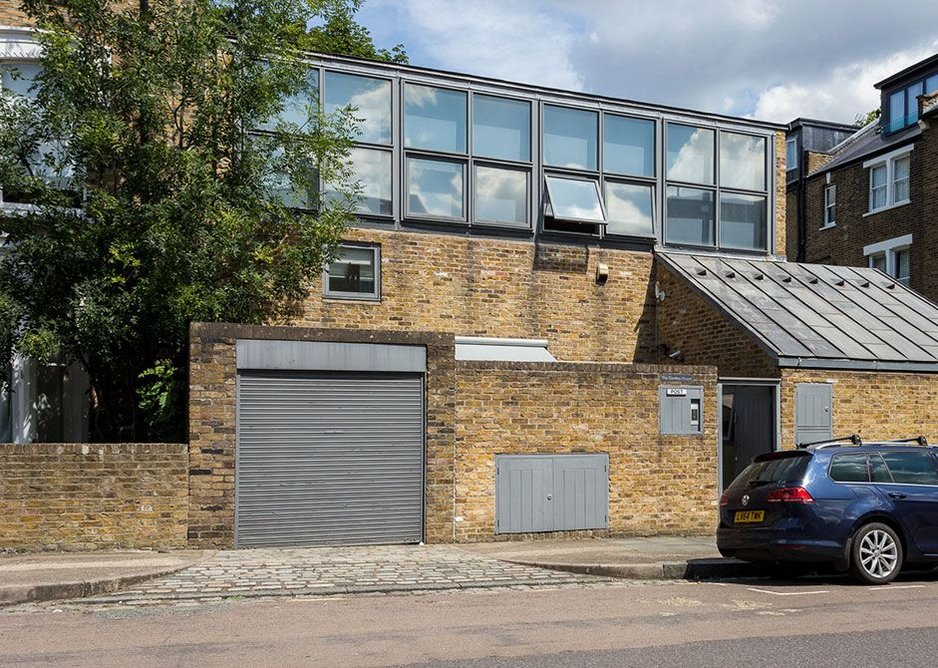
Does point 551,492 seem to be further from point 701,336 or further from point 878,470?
point 701,336

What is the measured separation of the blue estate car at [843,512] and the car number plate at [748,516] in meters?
0.01

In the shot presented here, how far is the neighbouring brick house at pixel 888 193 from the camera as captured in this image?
2850 cm

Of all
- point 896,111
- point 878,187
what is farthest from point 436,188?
point 896,111

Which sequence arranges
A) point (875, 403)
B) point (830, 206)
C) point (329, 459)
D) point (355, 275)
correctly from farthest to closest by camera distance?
1. point (830, 206)
2. point (355, 275)
3. point (875, 403)
4. point (329, 459)

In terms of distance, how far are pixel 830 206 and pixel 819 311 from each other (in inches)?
652

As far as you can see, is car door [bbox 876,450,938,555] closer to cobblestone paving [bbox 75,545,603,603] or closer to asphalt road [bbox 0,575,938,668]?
asphalt road [bbox 0,575,938,668]

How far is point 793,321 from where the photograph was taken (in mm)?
17438

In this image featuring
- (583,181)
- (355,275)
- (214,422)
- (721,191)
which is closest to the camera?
(214,422)

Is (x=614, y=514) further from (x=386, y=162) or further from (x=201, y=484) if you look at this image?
(x=386, y=162)

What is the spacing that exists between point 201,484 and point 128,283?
130 inches

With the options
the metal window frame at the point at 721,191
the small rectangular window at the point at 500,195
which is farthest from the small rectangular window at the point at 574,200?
the metal window frame at the point at 721,191

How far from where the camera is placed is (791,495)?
10891mm

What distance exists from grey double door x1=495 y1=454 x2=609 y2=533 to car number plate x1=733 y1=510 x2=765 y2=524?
10.7 feet

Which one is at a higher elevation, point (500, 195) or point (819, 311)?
point (500, 195)
